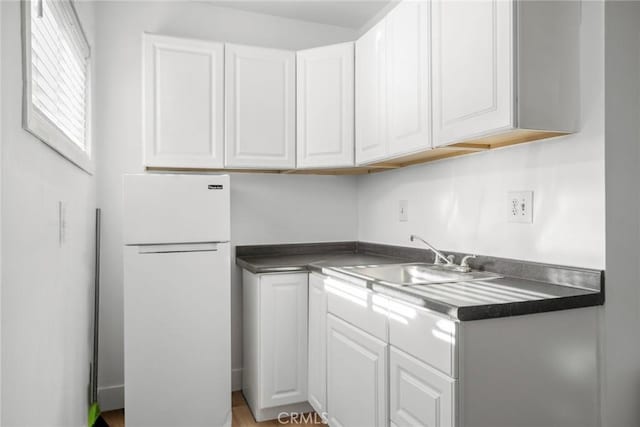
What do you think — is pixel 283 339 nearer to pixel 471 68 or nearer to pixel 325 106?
pixel 325 106

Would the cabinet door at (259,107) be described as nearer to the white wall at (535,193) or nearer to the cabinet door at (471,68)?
the white wall at (535,193)

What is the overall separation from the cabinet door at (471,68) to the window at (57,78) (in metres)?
1.41

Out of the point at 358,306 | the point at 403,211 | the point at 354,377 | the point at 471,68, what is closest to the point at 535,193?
the point at 471,68

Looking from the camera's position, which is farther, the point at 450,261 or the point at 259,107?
the point at 259,107

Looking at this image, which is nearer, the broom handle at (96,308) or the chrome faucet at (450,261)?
the chrome faucet at (450,261)

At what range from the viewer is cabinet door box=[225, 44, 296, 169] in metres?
2.61

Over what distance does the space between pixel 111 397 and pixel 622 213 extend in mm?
2784

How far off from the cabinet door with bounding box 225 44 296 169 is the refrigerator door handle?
51cm

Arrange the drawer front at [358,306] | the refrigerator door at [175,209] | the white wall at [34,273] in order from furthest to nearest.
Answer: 1. the refrigerator door at [175,209]
2. the drawer front at [358,306]
3. the white wall at [34,273]

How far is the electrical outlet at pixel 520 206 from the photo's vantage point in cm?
180

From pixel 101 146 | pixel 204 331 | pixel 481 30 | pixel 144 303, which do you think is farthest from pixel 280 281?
Answer: pixel 481 30

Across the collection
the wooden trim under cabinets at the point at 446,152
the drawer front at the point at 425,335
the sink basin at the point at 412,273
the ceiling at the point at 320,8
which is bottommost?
the drawer front at the point at 425,335

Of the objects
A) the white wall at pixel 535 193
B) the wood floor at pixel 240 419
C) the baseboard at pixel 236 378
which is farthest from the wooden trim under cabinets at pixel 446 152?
the wood floor at pixel 240 419

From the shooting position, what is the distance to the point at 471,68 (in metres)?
1.65
